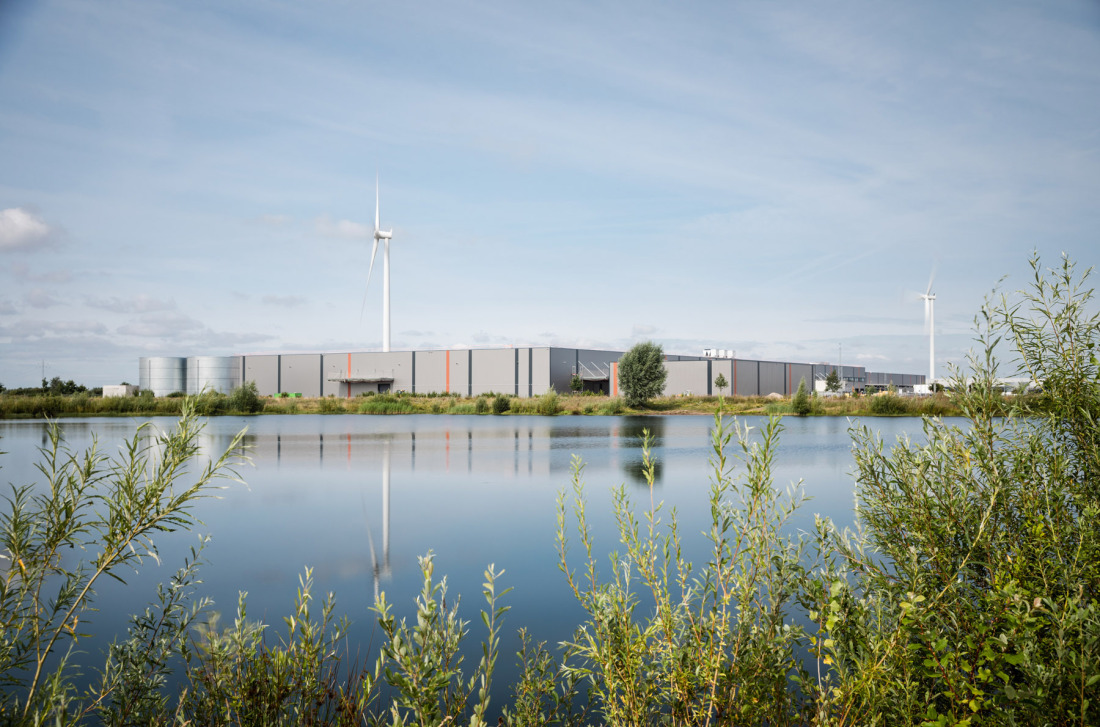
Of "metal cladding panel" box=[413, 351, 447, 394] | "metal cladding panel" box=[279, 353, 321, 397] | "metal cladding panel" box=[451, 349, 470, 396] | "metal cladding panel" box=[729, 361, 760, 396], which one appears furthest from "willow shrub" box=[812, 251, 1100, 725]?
"metal cladding panel" box=[279, 353, 321, 397]

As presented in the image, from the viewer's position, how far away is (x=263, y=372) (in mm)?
84062

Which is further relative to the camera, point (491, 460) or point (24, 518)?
point (491, 460)

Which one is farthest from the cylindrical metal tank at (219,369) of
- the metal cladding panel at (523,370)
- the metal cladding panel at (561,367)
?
the metal cladding panel at (561,367)

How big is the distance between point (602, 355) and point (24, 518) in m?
76.8

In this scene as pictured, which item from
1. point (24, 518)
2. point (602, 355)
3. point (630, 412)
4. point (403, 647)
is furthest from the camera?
point (602, 355)

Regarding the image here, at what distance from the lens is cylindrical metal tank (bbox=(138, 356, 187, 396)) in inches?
3332

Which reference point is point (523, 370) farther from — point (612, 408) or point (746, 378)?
point (746, 378)

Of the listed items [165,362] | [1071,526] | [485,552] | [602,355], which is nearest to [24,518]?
[1071,526]

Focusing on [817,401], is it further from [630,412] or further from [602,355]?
Answer: [602,355]

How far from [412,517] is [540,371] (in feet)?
195

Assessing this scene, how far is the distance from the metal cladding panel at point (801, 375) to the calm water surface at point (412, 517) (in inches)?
2485

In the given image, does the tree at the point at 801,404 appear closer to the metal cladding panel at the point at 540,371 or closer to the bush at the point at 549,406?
the bush at the point at 549,406

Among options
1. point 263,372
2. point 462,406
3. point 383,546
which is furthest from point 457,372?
point 383,546

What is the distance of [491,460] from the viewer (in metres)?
21.0
